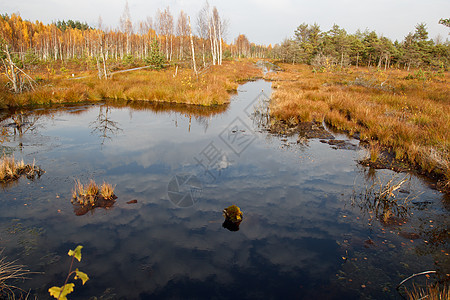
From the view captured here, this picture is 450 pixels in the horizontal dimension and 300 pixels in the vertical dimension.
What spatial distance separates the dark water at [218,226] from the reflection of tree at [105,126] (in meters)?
1.85

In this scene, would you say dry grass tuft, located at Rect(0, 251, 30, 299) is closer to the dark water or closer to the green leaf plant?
the dark water

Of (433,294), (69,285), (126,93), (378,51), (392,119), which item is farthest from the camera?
(378,51)

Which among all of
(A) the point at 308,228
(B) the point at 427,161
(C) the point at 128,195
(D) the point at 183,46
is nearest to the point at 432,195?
(B) the point at 427,161

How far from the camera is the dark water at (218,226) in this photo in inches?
169

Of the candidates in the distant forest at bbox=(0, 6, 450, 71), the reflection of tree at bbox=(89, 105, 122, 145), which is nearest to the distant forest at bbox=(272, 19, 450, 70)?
the distant forest at bbox=(0, 6, 450, 71)

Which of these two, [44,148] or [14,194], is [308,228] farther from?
[44,148]

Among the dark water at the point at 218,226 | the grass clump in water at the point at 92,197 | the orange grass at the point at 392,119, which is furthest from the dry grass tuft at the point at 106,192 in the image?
the orange grass at the point at 392,119

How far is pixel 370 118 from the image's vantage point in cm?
1266

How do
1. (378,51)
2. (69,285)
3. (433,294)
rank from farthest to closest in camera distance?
(378,51) → (433,294) → (69,285)

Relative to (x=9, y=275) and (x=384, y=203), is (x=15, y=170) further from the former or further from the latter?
(x=384, y=203)

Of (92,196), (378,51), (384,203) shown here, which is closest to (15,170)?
(92,196)

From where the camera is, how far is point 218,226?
5.71m

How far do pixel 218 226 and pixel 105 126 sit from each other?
10.2 metres

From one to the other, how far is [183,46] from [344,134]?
6224 cm
